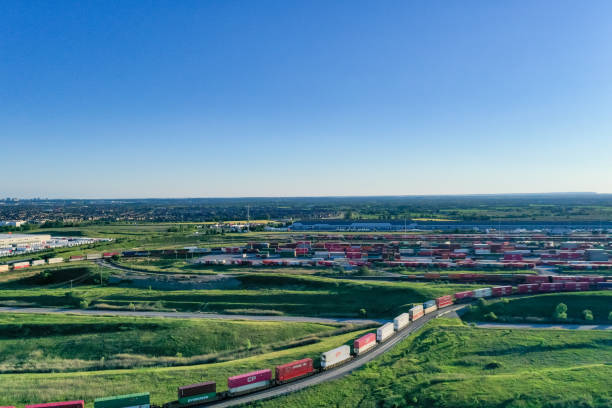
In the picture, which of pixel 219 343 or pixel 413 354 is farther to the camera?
pixel 219 343

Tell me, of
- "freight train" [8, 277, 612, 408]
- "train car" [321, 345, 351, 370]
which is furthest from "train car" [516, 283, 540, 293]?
"train car" [321, 345, 351, 370]

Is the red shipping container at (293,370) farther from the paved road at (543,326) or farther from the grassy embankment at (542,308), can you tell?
the grassy embankment at (542,308)

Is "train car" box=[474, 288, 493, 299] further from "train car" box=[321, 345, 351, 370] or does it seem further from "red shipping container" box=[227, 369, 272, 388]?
"red shipping container" box=[227, 369, 272, 388]

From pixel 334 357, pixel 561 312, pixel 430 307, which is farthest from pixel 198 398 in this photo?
pixel 561 312

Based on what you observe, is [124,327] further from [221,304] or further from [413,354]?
[413,354]

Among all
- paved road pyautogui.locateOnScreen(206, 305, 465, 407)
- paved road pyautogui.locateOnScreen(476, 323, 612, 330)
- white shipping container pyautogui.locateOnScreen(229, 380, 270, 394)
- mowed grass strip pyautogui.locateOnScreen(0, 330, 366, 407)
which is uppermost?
white shipping container pyautogui.locateOnScreen(229, 380, 270, 394)

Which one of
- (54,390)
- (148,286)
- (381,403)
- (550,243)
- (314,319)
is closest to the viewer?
(381,403)

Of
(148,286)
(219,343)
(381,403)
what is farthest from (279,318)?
(148,286)
